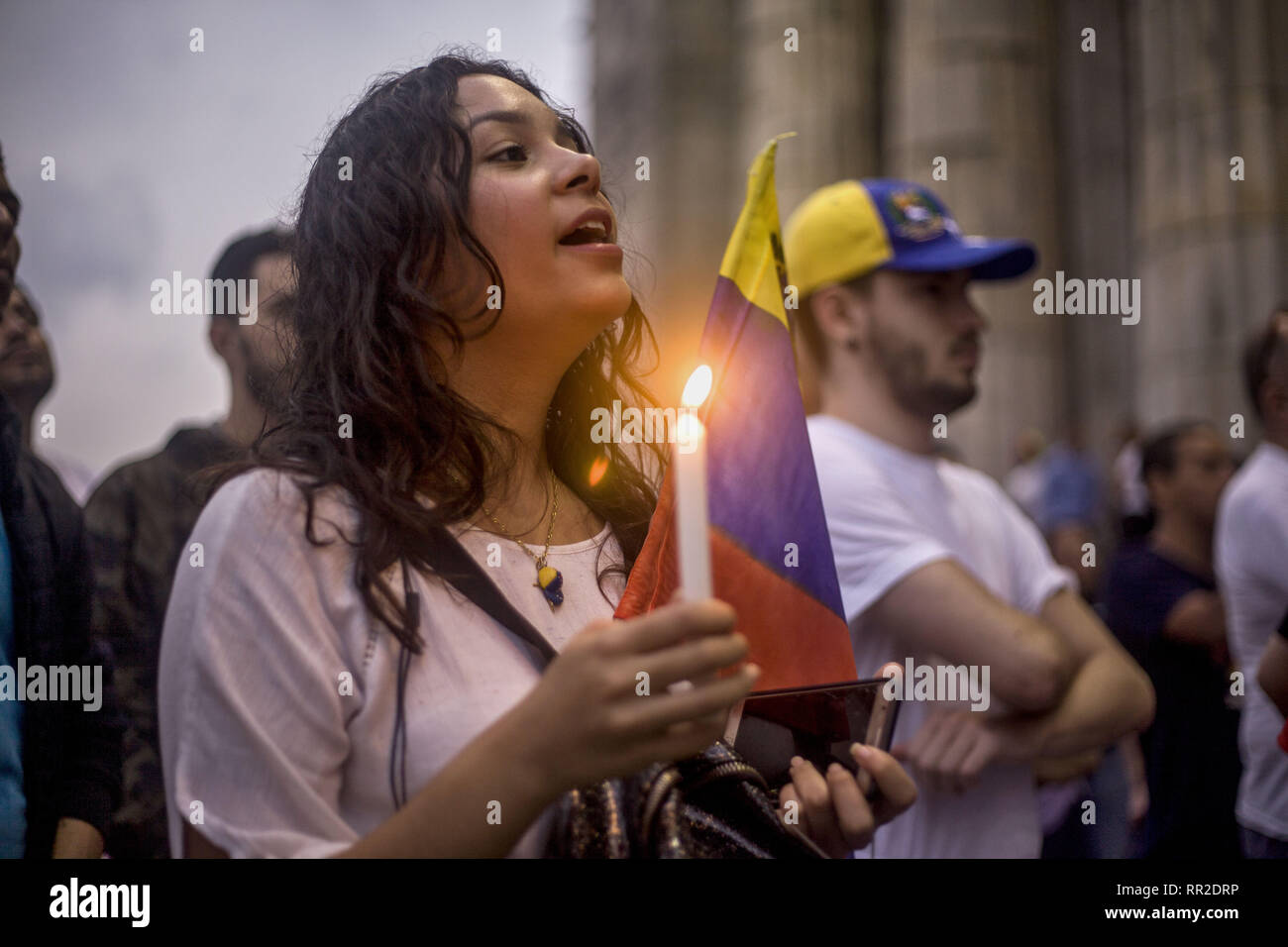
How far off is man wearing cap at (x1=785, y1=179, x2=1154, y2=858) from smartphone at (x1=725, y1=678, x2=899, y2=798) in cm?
89

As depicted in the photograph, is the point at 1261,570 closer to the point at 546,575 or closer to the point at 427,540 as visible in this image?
the point at 546,575

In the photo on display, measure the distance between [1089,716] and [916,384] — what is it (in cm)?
89

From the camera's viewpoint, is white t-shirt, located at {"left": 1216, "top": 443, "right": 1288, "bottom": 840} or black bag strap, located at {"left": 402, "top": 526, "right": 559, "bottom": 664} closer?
black bag strap, located at {"left": 402, "top": 526, "right": 559, "bottom": 664}

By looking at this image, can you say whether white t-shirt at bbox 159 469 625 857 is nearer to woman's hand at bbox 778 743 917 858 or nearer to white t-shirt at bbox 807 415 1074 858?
woman's hand at bbox 778 743 917 858

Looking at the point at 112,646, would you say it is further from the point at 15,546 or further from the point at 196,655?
the point at 196,655

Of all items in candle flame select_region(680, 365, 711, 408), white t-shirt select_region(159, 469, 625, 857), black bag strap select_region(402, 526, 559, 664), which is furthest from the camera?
black bag strap select_region(402, 526, 559, 664)

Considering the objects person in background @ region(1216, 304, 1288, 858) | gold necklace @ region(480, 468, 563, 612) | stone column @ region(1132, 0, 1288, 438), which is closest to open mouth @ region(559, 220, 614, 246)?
gold necklace @ region(480, 468, 563, 612)

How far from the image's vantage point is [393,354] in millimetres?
1682

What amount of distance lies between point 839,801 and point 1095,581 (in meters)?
7.12

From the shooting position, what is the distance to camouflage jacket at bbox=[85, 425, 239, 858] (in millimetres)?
2729

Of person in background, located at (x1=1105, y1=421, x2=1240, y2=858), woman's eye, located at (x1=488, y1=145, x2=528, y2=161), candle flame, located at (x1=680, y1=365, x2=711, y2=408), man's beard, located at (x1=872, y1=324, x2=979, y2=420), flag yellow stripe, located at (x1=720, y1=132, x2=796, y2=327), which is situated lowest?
person in background, located at (x1=1105, y1=421, x2=1240, y2=858)

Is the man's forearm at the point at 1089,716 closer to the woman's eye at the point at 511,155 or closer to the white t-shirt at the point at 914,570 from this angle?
the white t-shirt at the point at 914,570

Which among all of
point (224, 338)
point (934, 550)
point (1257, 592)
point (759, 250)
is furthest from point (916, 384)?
point (224, 338)
